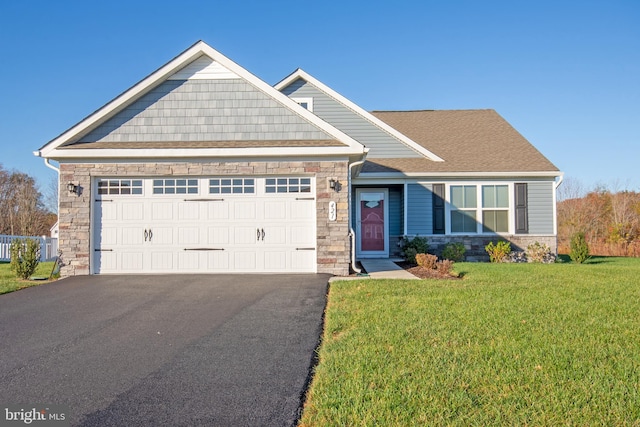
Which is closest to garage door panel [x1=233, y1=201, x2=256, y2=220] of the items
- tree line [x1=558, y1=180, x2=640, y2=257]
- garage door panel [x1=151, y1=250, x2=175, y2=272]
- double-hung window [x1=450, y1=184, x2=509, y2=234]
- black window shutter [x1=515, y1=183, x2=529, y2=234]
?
garage door panel [x1=151, y1=250, x2=175, y2=272]

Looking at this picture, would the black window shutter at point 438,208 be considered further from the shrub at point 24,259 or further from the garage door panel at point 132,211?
the shrub at point 24,259

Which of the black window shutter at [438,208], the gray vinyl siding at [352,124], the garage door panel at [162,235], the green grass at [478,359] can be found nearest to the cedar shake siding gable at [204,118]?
the garage door panel at [162,235]

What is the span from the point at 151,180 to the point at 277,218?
118 inches

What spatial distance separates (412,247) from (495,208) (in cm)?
315

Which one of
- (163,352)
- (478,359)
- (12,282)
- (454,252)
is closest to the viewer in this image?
(478,359)

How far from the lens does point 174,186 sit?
10211 mm

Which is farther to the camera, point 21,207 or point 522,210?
point 21,207

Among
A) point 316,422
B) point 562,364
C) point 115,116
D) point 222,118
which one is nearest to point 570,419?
point 562,364

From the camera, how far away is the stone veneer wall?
9898 mm

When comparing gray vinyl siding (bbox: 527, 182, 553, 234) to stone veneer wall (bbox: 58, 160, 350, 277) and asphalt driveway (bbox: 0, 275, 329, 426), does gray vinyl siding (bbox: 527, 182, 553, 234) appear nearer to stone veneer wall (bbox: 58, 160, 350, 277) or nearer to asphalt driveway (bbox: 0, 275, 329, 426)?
stone veneer wall (bbox: 58, 160, 350, 277)

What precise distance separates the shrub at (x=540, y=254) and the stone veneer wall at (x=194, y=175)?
731 cm

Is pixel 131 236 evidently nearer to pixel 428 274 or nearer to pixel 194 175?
pixel 194 175

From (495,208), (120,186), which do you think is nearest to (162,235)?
(120,186)

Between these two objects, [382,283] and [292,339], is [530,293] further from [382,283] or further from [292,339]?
[292,339]
